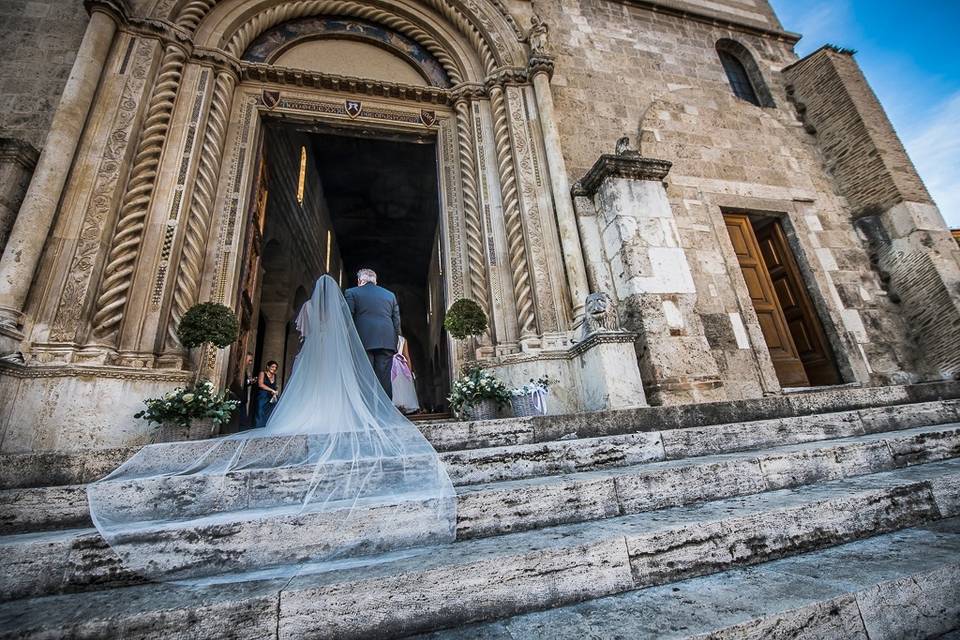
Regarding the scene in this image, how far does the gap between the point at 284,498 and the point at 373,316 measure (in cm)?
284

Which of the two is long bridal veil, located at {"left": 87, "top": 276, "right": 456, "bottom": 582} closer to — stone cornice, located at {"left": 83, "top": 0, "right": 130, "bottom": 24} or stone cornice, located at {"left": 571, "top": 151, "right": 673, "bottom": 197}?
stone cornice, located at {"left": 571, "top": 151, "right": 673, "bottom": 197}

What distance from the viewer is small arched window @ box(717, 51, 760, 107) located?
9.34 metres

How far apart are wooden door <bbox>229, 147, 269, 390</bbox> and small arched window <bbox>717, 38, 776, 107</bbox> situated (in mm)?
10087

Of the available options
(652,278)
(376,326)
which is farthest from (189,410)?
(652,278)

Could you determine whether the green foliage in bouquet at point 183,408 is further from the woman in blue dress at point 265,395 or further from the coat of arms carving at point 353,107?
the coat of arms carving at point 353,107

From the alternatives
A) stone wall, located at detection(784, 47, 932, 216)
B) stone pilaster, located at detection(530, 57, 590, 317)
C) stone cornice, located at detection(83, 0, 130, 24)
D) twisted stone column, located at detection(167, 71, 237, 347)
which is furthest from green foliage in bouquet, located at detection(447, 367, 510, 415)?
stone wall, located at detection(784, 47, 932, 216)

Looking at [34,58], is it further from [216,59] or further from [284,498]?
[284,498]

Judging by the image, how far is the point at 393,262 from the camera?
730 inches

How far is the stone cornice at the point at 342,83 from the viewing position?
6.38m

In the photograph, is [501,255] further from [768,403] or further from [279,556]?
[279,556]

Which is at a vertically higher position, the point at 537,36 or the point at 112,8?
the point at 537,36

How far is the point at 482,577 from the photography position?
155 centimetres

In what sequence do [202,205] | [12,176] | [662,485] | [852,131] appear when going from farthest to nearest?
[852,131] → [202,205] → [12,176] → [662,485]

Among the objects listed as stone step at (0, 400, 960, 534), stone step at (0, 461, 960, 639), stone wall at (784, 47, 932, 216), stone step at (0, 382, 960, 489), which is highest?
stone wall at (784, 47, 932, 216)
